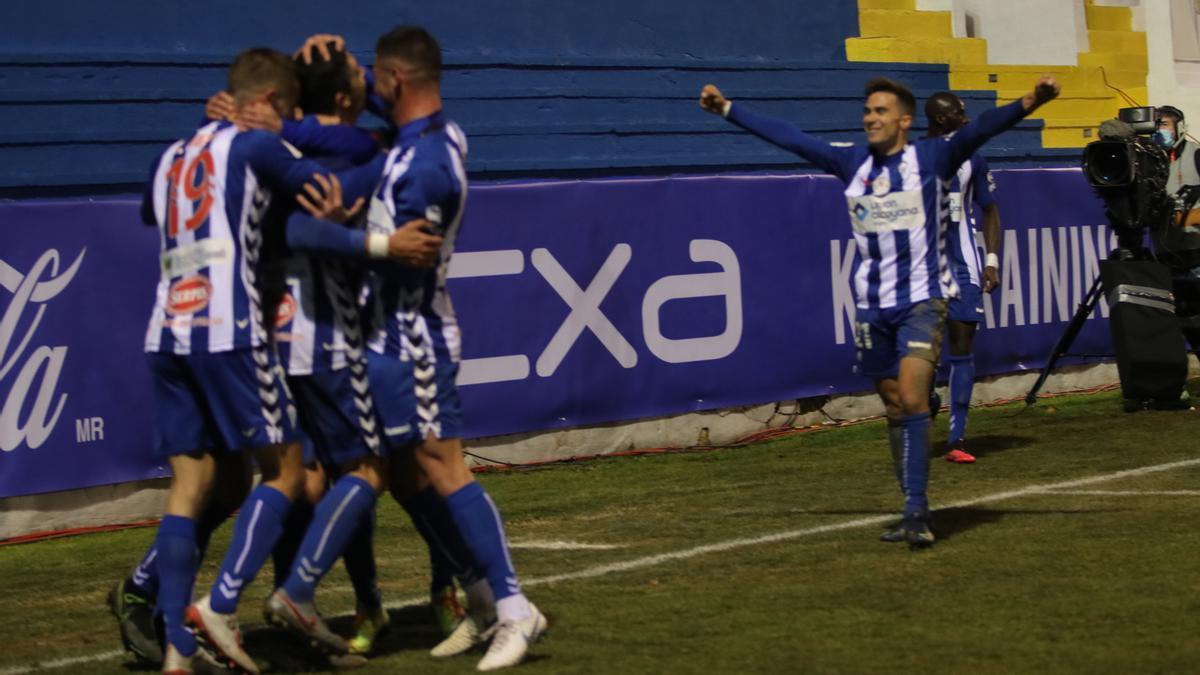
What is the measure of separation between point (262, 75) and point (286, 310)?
2.33 feet

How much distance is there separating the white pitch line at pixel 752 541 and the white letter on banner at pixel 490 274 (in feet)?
9.55

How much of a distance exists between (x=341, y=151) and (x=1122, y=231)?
8.37m

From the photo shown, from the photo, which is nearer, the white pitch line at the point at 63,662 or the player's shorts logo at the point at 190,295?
the player's shorts logo at the point at 190,295

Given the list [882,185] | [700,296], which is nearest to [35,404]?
[882,185]

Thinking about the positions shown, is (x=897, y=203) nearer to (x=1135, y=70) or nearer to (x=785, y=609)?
(x=785, y=609)

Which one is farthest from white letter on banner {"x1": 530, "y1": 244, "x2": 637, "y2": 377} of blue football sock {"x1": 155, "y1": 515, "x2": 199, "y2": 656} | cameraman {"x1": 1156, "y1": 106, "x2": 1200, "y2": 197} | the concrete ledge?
blue football sock {"x1": 155, "y1": 515, "x2": 199, "y2": 656}

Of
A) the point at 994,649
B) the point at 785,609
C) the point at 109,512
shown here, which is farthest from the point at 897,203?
the point at 109,512

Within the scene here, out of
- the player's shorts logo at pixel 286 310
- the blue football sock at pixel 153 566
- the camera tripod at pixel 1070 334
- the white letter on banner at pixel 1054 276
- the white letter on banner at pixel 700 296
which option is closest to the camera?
the player's shorts logo at pixel 286 310

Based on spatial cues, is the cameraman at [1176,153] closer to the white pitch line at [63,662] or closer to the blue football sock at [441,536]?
the blue football sock at [441,536]

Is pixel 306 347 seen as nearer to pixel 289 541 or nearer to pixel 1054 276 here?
pixel 289 541

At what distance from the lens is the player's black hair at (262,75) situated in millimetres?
5453

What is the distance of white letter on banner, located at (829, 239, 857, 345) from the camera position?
1262cm

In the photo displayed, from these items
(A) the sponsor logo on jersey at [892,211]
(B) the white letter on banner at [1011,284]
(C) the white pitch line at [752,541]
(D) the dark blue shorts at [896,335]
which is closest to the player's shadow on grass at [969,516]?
(C) the white pitch line at [752,541]

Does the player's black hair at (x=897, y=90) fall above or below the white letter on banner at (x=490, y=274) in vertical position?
above
